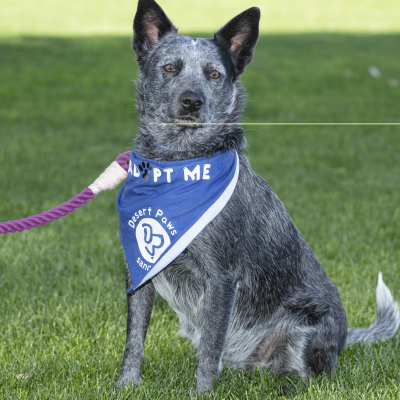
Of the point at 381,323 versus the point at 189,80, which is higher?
the point at 189,80

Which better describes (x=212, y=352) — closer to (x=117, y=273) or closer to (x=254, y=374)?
(x=254, y=374)

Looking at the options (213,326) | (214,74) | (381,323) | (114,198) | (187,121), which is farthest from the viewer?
(114,198)

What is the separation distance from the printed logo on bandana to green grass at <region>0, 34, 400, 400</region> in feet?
2.45

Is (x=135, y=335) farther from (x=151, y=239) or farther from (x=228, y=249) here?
(x=228, y=249)

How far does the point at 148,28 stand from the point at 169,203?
1112 millimetres

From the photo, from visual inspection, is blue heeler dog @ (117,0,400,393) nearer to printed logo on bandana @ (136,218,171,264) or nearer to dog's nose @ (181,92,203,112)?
dog's nose @ (181,92,203,112)

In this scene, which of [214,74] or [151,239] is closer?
[151,239]

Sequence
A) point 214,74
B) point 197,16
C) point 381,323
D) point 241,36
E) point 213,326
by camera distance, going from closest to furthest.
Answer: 1. point 213,326
2. point 214,74
3. point 241,36
4. point 381,323
5. point 197,16

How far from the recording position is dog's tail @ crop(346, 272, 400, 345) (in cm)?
367

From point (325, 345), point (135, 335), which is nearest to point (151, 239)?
point (135, 335)

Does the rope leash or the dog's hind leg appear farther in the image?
the dog's hind leg

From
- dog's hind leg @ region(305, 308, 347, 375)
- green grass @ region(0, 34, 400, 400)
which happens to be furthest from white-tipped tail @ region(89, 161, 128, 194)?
dog's hind leg @ region(305, 308, 347, 375)

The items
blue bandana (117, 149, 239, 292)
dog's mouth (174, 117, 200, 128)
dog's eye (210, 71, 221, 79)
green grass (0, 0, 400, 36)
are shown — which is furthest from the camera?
green grass (0, 0, 400, 36)

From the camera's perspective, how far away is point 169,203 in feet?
9.86
